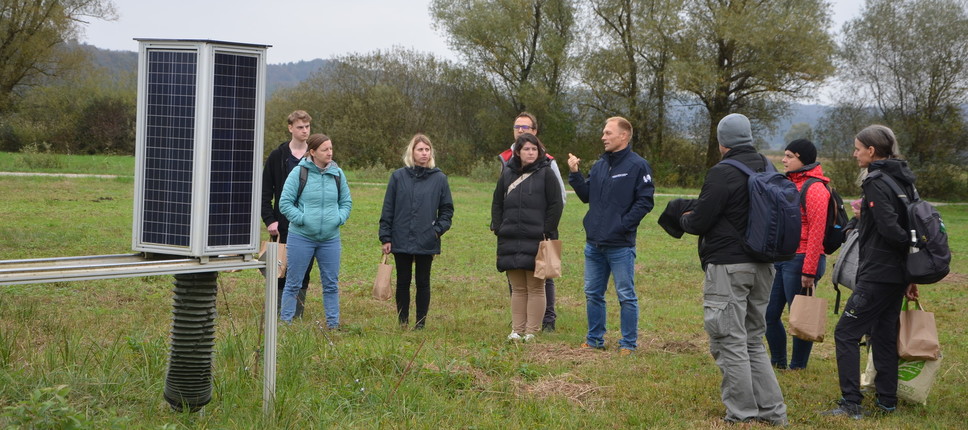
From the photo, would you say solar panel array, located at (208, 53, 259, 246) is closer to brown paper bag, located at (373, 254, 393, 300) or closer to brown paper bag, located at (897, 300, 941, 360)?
brown paper bag, located at (373, 254, 393, 300)

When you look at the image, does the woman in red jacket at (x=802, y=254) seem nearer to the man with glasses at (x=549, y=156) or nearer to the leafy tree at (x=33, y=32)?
the man with glasses at (x=549, y=156)

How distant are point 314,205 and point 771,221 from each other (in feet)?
13.8

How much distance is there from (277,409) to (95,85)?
45171 mm

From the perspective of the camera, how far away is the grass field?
15.4 feet

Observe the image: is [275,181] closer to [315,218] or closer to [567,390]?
[315,218]

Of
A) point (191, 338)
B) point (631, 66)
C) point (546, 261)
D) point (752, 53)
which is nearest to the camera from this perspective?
point (191, 338)

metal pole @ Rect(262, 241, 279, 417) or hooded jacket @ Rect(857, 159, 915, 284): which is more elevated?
hooded jacket @ Rect(857, 159, 915, 284)

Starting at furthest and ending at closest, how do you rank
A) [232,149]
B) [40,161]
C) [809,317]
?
[40,161], [809,317], [232,149]

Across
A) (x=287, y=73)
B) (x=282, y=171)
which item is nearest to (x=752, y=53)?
(x=282, y=171)

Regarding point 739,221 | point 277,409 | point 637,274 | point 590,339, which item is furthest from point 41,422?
point 637,274

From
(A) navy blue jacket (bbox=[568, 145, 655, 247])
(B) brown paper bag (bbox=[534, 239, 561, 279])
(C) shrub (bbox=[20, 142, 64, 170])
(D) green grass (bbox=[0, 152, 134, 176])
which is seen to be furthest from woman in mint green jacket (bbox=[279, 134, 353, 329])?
(C) shrub (bbox=[20, 142, 64, 170])

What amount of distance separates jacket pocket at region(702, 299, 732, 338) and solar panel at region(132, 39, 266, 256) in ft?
9.70

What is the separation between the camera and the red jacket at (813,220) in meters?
6.48

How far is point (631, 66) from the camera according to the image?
42.7m
